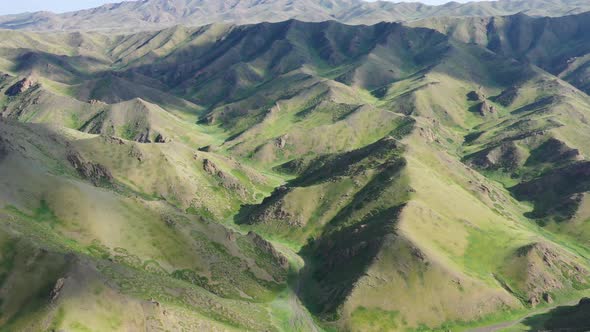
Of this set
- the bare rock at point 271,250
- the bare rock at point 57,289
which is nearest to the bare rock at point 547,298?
the bare rock at point 271,250

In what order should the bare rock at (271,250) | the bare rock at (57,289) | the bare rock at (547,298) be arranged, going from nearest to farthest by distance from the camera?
the bare rock at (57,289), the bare rock at (547,298), the bare rock at (271,250)

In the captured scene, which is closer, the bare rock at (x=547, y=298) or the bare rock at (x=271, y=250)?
the bare rock at (x=547, y=298)

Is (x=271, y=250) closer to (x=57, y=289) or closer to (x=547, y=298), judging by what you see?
(x=57, y=289)

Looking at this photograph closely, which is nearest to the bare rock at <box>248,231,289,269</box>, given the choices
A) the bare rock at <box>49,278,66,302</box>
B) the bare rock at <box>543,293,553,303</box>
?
the bare rock at <box>49,278,66,302</box>

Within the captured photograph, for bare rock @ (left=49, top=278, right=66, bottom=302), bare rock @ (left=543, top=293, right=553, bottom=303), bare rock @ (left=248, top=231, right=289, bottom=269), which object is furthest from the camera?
bare rock @ (left=248, top=231, right=289, bottom=269)

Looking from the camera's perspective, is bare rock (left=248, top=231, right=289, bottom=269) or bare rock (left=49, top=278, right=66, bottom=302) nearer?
bare rock (left=49, top=278, right=66, bottom=302)

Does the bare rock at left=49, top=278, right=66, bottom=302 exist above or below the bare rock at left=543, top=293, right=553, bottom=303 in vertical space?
above

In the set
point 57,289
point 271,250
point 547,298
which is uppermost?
point 57,289

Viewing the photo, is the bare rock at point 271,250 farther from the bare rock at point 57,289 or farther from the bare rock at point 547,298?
the bare rock at point 547,298

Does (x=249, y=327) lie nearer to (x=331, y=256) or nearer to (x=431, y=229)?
(x=331, y=256)

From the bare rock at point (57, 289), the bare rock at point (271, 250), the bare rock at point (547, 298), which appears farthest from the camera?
the bare rock at point (271, 250)

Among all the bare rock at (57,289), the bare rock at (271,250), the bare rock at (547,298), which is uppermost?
the bare rock at (57,289)

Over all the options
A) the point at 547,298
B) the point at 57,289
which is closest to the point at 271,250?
the point at 57,289

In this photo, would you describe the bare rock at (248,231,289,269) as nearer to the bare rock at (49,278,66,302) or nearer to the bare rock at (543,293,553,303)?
the bare rock at (49,278,66,302)
